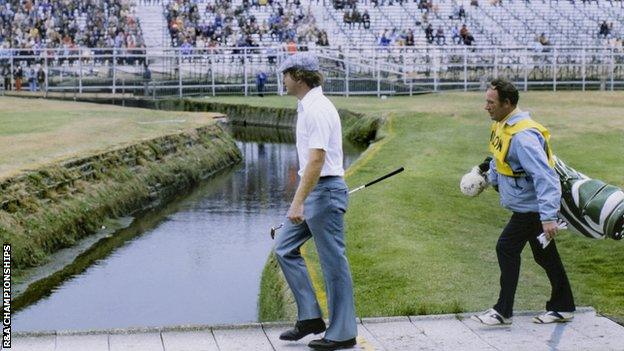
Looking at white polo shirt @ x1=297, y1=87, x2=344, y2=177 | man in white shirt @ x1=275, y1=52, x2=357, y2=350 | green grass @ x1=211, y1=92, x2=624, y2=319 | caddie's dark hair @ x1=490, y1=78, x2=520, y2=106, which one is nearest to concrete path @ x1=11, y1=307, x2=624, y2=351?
man in white shirt @ x1=275, y1=52, x2=357, y2=350

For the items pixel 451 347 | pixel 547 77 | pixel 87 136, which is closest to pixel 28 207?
pixel 87 136

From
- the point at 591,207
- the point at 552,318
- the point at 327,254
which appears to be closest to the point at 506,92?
the point at 591,207

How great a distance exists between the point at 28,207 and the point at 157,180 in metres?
6.24

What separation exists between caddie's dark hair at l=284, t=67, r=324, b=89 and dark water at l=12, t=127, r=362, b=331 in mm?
5185

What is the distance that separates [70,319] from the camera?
1339 cm

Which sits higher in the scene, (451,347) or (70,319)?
(451,347)

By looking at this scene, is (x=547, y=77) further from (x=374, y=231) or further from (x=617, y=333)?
(x=617, y=333)

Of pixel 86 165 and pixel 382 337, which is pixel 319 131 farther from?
pixel 86 165

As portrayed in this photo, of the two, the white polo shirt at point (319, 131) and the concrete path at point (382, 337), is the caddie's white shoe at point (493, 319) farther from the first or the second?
the white polo shirt at point (319, 131)

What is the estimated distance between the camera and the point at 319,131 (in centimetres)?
820

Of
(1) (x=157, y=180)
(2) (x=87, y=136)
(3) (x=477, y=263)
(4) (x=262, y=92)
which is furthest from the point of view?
(4) (x=262, y=92)

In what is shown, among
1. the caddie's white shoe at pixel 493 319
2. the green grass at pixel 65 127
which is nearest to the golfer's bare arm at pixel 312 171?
the caddie's white shoe at pixel 493 319

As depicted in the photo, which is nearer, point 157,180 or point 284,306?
point 284,306

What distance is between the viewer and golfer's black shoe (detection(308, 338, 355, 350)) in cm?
845
